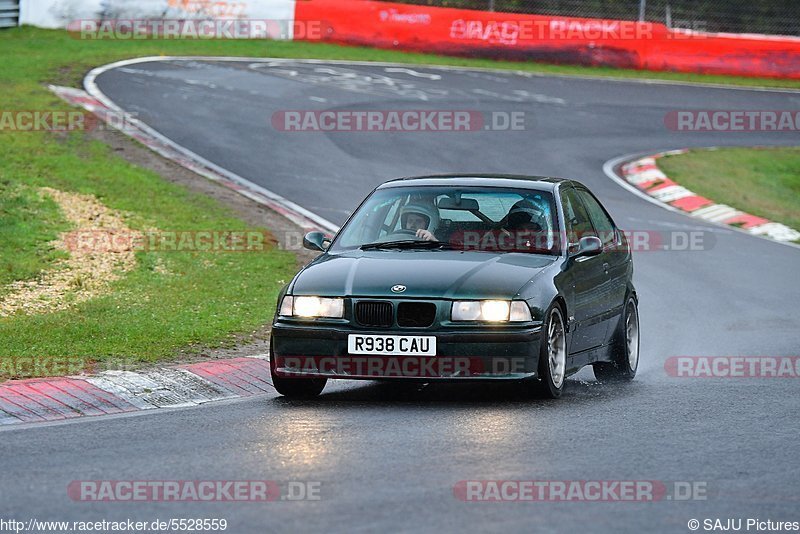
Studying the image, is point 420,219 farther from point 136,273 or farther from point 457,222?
point 136,273

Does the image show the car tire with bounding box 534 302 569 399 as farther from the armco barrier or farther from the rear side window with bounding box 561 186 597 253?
the armco barrier

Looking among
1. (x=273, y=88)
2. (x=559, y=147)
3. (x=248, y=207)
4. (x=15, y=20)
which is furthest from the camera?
(x=15, y=20)

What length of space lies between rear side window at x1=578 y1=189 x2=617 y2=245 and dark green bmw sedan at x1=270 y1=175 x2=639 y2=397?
181mm

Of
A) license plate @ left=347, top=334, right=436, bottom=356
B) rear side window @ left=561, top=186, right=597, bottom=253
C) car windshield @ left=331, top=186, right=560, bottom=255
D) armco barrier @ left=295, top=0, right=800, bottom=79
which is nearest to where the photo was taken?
license plate @ left=347, top=334, right=436, bottom=356

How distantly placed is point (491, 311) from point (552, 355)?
634mm

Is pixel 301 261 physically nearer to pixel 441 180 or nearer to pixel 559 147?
pixel 441 180

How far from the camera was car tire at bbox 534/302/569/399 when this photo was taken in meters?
8.80

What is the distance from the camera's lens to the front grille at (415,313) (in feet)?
28.6

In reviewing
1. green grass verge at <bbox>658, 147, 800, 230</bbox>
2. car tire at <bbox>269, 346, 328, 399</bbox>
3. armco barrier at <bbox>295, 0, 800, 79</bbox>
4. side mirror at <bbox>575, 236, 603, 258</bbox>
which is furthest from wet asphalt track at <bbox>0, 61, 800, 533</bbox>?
armco barrier at <bbox>295, 0, 800, 79</bbox>

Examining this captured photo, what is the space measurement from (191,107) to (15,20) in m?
10.8

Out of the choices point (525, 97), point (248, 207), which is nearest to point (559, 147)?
point (525, 97)

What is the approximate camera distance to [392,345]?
341 inches

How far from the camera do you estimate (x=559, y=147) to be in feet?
78.4

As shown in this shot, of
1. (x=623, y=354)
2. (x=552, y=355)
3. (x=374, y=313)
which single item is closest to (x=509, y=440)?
(x=374, y=313)
